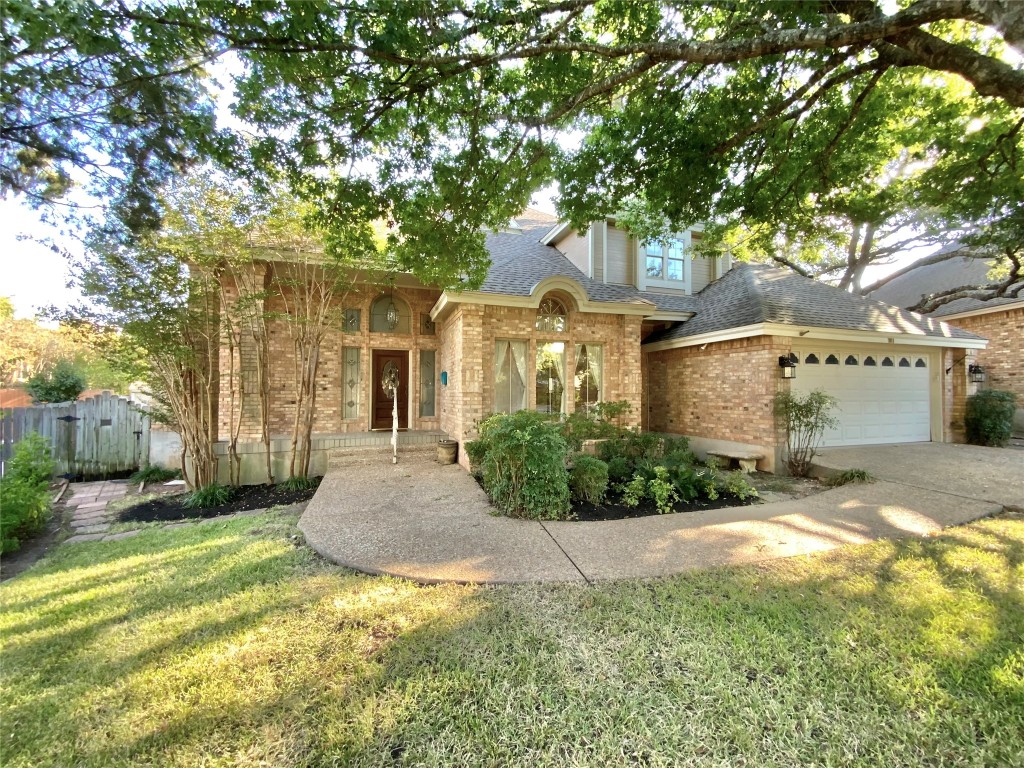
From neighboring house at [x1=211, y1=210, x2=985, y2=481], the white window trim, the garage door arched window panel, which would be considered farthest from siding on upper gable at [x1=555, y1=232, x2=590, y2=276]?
the garage door arched window panel

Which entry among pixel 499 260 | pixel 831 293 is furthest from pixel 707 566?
pixel 831 293

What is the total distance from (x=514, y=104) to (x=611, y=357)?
593 centimetres

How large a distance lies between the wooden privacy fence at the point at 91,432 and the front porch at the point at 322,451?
2350 millimetres

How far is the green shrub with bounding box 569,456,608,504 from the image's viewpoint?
5652 millimetres

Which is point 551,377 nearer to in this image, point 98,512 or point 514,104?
point 514,104

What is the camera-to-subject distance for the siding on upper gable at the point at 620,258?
37.7 feet

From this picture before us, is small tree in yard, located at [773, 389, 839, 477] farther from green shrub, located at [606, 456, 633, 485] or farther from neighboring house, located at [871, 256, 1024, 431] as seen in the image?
neighboring house, located at [871, 256, 1024, 431]

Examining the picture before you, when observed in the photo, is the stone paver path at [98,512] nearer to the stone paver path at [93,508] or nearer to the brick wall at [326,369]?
the stone paver path at [93,508]

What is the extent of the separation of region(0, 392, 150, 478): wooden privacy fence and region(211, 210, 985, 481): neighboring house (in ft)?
6.79

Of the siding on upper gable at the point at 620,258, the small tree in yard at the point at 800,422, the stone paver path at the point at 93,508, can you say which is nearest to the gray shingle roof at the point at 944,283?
the small tree in yard at the point at 800,422

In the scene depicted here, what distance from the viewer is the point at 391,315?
10016 mm

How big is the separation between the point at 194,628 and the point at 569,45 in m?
6.03

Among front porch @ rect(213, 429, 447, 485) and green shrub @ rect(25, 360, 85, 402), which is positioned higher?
green shrub @ rect(25, 360, 85, 402)

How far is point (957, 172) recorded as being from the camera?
20.2ft
